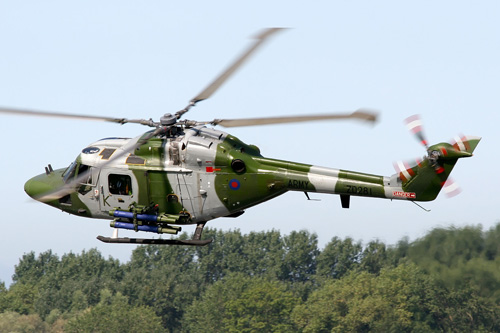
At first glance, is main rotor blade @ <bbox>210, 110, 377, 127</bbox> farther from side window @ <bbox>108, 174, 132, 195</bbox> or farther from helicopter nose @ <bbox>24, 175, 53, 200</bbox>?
helicopter nose @ <bbox>24, 175, 53, 200</bbox>

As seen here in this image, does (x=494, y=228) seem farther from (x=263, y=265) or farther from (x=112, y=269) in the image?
(x=112, y=269)

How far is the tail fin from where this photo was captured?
2697 centimetres

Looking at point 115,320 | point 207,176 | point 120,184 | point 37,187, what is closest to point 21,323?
point 115,320

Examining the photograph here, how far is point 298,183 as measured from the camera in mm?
27969

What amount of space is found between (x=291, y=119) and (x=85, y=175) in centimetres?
773

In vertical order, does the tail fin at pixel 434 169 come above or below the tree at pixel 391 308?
above

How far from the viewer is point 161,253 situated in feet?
410

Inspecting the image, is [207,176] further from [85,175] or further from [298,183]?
[85,175]

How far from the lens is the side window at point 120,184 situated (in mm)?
28922

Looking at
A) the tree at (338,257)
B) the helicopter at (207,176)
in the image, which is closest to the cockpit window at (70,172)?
the helicopter at (207,176)

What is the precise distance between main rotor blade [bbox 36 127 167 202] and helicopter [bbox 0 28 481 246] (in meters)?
0.05

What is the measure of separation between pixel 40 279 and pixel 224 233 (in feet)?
87.5

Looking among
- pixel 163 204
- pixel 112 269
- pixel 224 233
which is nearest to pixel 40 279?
pixel 112 269

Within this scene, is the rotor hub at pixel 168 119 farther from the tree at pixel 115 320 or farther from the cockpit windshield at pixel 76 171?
the tree at pixel 115 320
